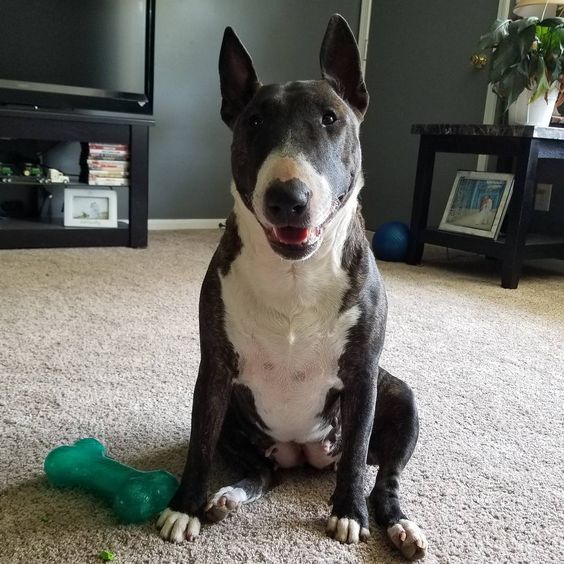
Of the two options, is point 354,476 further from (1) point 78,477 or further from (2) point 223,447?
(1) point 78,477

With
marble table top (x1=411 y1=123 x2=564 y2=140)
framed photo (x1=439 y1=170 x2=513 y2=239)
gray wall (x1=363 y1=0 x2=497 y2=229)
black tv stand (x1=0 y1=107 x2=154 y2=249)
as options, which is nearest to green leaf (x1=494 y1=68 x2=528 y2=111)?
marble table top (x1=411 y1=123 x2=564 y2=140)

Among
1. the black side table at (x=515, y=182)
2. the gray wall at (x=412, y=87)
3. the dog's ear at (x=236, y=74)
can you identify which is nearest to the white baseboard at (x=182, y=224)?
the gray wall at (x=412, y=87)

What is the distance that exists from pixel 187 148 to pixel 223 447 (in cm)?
309

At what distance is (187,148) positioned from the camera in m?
4.02

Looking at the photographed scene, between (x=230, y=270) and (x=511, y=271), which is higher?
(x=230, y=270)

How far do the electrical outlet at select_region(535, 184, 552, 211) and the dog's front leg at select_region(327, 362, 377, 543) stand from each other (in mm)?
2809

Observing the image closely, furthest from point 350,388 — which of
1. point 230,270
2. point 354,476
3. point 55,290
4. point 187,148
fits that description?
point 187,148

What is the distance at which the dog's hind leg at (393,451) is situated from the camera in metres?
1.00

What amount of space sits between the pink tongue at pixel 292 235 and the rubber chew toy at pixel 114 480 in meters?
0.45

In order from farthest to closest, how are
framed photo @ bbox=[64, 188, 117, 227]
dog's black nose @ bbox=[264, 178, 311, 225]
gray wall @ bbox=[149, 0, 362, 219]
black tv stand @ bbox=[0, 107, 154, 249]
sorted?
gray wall @ bbox=[149, 0, 362, 219], framed photo @ bbox=[64, 188, 117, 227], black tv stand @ bbox=[0, 107, 154, 249], dog's black nose @ bbox=[264, 178, 311, 225]

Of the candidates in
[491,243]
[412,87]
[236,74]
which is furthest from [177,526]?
[412,87]

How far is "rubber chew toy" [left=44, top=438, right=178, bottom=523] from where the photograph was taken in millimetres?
1002

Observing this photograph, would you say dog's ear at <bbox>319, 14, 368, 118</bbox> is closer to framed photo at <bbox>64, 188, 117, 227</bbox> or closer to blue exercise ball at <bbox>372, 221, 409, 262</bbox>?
blue exercise ball at <bbox>372, 221, 409, 262</bbox>

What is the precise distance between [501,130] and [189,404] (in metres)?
2.04
